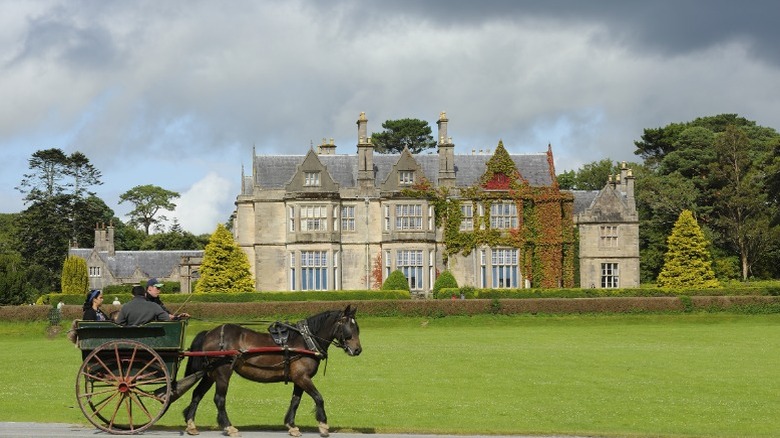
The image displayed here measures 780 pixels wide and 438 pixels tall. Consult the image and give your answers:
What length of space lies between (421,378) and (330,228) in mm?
31922

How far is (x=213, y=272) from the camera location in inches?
2147

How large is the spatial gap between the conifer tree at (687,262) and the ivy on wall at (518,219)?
598cm

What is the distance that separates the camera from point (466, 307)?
1815 inches

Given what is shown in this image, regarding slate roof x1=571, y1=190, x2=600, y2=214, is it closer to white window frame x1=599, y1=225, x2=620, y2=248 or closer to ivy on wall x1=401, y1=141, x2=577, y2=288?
white window frame x1=599, y1=225, x2=620, y2=248

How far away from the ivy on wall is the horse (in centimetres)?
4090

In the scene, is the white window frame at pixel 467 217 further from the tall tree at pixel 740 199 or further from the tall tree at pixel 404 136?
the tall tree at pixel 404 136

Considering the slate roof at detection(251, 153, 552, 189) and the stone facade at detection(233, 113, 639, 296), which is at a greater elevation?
the slate roof at detection(251, 153, 552, 189)

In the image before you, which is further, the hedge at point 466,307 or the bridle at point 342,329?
the hedge at point 466,307

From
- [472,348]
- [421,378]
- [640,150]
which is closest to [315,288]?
[472,348]

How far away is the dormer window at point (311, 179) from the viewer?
55.4 meters

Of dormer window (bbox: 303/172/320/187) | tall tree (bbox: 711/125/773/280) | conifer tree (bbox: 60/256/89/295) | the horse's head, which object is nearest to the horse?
the horse's head

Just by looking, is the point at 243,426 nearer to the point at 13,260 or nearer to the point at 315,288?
the point at 315,288

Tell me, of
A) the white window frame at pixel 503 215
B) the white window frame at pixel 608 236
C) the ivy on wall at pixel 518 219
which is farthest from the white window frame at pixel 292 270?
the white window frame at pixel 608 236

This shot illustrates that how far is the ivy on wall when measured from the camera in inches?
2205
